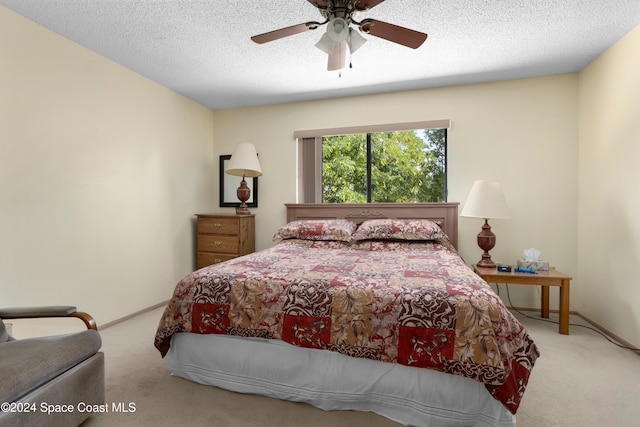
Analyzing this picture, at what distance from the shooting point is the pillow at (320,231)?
335cm

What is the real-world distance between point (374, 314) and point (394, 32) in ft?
5.28

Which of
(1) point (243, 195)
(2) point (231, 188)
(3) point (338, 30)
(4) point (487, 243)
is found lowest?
(4) point (487, 243)

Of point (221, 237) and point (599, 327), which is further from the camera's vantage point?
point (221, 237)

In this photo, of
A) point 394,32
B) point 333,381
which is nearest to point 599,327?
point 333,381

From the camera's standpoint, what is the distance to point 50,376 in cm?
141

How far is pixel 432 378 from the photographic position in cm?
163

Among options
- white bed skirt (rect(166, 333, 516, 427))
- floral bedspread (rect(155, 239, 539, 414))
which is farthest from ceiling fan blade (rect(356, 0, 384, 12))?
white bed skirt (rect(166, 333, 516, 427))

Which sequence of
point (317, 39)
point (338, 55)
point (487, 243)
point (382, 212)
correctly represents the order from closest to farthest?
point (338, 55) < point (317, 39) < point (487, 243) < point (382, 212)

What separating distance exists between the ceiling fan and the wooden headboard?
2.06 m

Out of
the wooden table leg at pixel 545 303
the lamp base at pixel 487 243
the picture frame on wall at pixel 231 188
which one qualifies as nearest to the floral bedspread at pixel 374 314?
the lamp base at pixel 487 243

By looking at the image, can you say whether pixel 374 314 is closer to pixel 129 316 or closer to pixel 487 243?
pixel 487 243

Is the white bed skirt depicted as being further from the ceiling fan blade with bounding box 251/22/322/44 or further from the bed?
the ceiling fan blade with bounding box 251/22/322/44

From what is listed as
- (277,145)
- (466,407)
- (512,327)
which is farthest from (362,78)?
(466,407)

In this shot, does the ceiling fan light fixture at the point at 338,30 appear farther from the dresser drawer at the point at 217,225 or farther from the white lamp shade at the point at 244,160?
the dresser drawer at the point at 217,225
